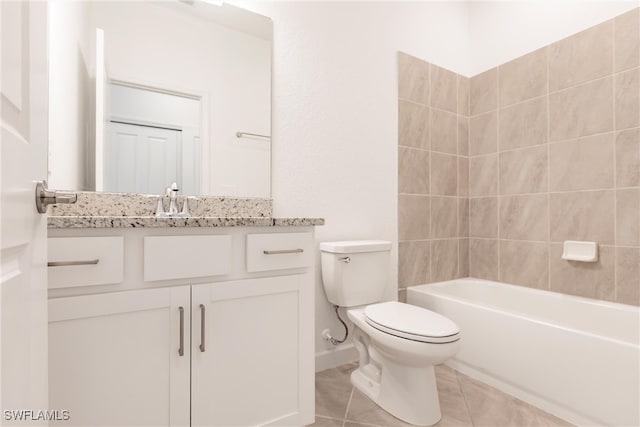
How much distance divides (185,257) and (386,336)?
89 cm

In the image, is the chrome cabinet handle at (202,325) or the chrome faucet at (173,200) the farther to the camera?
the chrome faucet at (173,200)

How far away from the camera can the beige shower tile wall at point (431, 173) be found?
2.27 metres

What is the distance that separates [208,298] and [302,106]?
4.00 ft

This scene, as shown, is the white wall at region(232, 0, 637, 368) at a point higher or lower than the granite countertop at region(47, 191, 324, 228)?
higher

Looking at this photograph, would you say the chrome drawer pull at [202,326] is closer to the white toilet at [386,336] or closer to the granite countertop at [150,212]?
the granite countertop at [150,212]

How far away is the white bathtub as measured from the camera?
1.32m

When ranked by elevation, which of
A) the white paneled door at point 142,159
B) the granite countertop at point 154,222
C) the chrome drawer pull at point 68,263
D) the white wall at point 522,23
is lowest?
the chrome drawer pull at point 68,263

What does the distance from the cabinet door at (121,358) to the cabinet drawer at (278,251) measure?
0.25 metres

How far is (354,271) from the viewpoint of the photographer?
1.80 m

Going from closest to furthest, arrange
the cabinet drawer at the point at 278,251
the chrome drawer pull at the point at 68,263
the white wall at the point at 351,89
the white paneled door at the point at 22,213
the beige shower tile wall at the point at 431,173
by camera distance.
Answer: the white paneled door at the point at 22,213
the chrome drawer pull at the point at 68,263
the cabinet drawer at the point at 278,251
the white wall at the point at 351,89
the beige shower tile wall at the point at 431,173

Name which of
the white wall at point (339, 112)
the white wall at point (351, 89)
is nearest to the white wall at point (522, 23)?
the white wall at point (351, 89)

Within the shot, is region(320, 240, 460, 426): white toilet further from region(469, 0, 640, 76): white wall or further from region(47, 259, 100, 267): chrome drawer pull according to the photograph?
region(469, 0, 640, 76): white wall

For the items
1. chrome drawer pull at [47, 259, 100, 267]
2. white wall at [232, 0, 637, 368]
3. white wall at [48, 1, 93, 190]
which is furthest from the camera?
white wall at [232, 0, 637, 368]

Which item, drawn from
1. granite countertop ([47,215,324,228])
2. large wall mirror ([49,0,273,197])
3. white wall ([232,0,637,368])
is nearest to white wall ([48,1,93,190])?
large wall mirror ([49,0,273,197])
